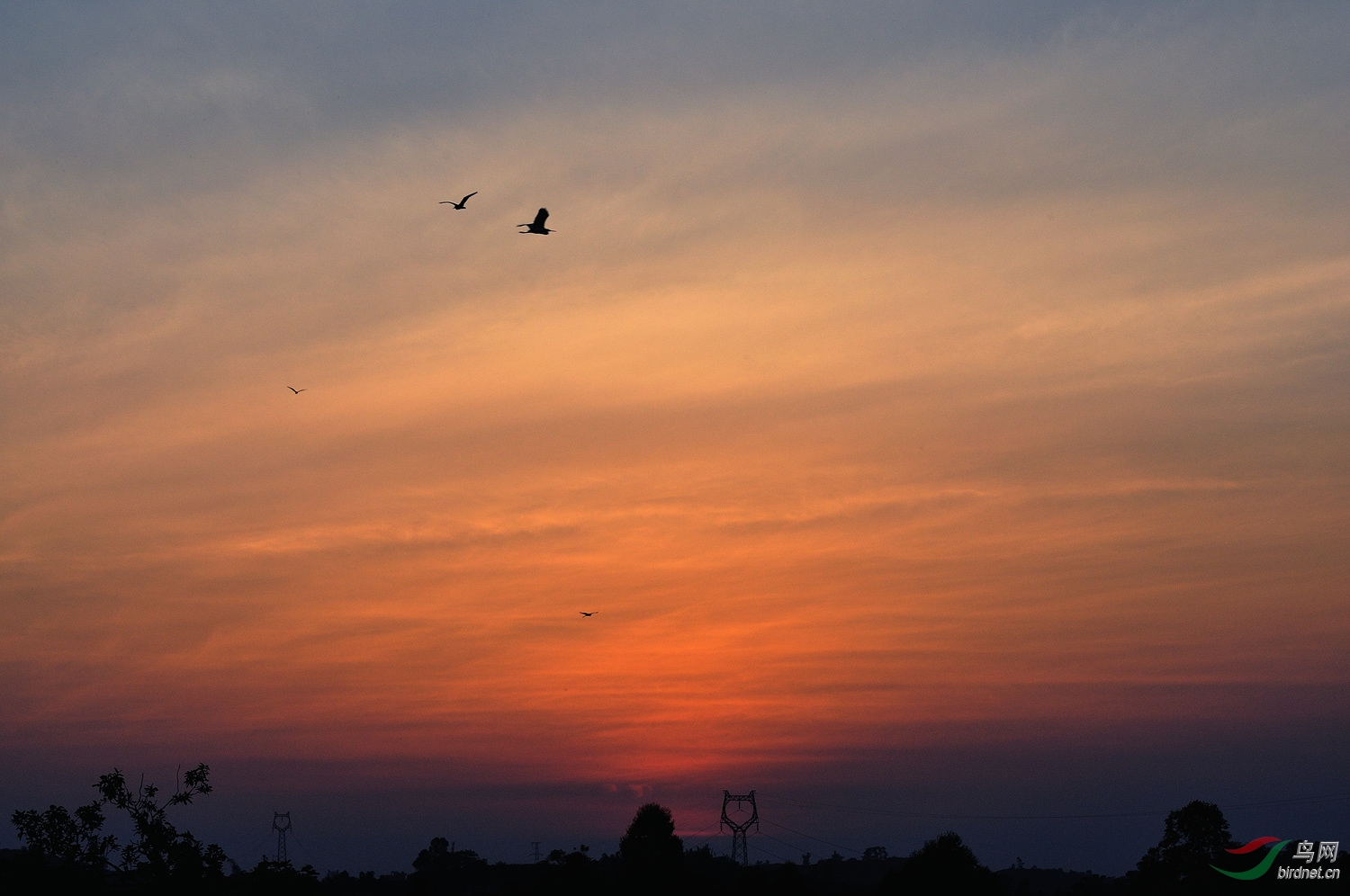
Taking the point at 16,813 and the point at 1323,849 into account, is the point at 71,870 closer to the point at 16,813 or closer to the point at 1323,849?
the point at 16,813

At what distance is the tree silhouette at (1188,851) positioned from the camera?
9575 cm

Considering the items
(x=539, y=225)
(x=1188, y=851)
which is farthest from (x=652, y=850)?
(x=539, y=225)

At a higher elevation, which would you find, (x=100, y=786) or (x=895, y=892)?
(x=100, y=786)

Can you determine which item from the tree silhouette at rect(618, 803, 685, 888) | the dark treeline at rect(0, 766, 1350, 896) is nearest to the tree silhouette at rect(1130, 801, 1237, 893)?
the dark treeline at rect(0, 766, 1350, 896)

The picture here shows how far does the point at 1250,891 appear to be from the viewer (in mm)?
90625

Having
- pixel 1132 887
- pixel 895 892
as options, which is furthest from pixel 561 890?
pixel 1132 887

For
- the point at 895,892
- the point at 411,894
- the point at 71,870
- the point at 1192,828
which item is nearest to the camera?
the point at 71,870

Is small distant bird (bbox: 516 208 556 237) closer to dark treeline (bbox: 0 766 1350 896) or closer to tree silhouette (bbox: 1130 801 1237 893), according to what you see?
dark treeline (bbox: 0 766 1350 896)

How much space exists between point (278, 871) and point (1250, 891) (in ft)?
228

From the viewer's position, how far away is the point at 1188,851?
97.2 m

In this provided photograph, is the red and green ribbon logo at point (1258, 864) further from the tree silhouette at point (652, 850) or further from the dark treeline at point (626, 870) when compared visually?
the tree silhouette at point (652, 850)

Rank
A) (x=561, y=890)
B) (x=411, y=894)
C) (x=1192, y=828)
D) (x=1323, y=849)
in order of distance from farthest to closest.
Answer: (x=411, y=894)
(x=561, y=890)
(x=1192, y=828)
(x=1323, y=849)

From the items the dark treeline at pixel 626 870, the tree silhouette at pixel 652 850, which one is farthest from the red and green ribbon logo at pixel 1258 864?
the tree silhouette at pixel 652 850

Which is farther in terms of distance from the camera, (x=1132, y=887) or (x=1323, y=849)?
(x=1132, y=887)
